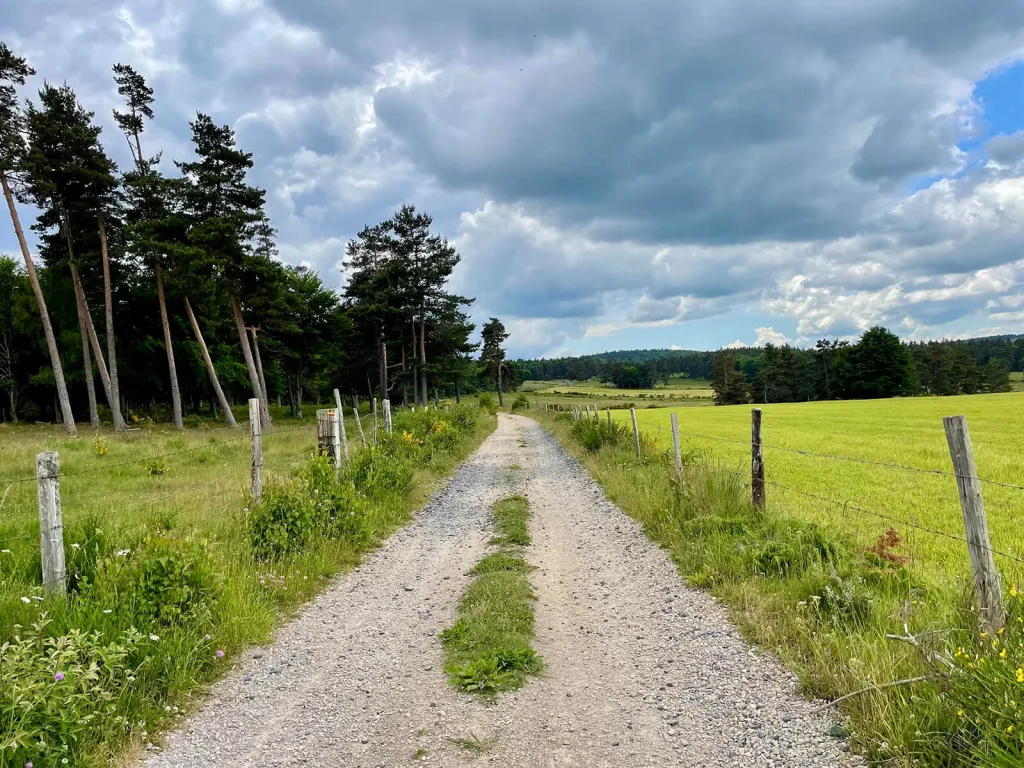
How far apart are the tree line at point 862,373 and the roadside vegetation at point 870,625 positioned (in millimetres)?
92913

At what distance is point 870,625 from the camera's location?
4.00 m

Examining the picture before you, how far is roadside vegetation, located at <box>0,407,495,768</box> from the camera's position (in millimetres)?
3121

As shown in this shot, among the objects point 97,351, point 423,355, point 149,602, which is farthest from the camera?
point 423,355

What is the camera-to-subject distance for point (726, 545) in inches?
248

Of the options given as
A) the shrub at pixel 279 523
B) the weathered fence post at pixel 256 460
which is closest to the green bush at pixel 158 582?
the shrub at pixel 279 523

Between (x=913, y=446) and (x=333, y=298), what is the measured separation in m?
48.6

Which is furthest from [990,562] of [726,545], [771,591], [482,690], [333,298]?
[333,298]

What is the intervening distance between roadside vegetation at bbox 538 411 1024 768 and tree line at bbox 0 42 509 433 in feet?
84.5

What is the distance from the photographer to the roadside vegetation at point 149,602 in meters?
3.12

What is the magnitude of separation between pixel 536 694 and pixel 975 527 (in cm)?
312

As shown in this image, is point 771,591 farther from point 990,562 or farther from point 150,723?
point 150,723

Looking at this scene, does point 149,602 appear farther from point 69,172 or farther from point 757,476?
point 69,172

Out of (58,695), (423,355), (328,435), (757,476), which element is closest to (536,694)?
(58,695)

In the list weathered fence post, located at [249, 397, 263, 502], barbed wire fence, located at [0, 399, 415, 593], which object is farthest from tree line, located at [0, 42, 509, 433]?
weathered fence post, located at [249, 397, 263, 502]
